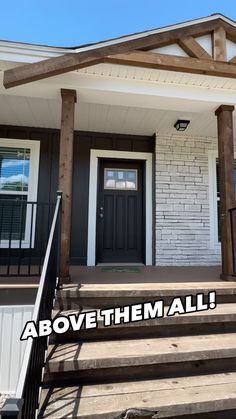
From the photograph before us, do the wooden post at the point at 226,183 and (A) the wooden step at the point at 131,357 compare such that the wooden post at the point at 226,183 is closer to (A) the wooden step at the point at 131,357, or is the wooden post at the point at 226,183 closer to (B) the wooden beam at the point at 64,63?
(A) the wooden step at the point at 131,357

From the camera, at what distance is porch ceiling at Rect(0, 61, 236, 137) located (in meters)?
3.25

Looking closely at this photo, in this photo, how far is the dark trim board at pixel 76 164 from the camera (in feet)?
15.6

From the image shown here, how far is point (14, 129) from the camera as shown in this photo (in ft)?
15.6

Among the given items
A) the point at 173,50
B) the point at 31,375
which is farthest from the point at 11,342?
the point at 173,50

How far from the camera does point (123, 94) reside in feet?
11.2

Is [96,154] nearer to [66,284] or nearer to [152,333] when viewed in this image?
[66,284]

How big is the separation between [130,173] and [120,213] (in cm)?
77

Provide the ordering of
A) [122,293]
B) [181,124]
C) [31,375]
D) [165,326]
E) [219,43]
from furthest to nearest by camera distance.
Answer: [181,124]
[219,43]
[122,293]
[165,326]
[31,375]

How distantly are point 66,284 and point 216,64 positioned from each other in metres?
2.84

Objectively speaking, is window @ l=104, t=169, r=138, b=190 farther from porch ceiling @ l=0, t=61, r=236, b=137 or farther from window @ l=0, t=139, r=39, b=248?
window @ l=0, t=139, r=39, b=248

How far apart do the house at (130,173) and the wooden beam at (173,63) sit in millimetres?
11

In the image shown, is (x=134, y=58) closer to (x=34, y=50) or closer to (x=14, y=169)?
(x=34, y=50)

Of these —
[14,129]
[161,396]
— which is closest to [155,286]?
[161,396]

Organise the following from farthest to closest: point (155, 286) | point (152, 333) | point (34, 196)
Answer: point (34, 196) → point (155, 286) → point (152, 333)
